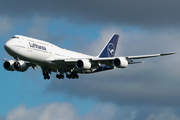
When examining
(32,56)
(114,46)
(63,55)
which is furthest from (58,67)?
(114,46)

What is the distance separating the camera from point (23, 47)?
53469mm

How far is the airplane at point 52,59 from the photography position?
176ft

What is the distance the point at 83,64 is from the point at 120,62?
583 cm

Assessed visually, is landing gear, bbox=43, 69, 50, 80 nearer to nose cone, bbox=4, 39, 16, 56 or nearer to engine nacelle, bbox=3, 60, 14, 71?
engine nacelle, bbox=3, 60, 14, 71

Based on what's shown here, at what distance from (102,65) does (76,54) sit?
5082mm

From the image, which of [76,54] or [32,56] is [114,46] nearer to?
[76,54]

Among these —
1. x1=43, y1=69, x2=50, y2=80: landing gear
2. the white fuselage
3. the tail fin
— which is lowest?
x1=43, y1=69, x2=50, y2=80: landing gear

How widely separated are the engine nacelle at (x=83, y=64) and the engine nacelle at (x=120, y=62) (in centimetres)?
417

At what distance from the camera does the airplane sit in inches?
2109

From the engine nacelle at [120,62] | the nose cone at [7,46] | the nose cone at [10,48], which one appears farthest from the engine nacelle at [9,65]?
the engine nacelle at [120,62]

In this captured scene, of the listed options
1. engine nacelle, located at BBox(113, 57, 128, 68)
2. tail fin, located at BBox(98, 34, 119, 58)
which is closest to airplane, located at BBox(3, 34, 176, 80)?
engine nacelle, located at BBox(113, 57, 128, 68)

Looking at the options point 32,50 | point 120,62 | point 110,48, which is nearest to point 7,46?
point 32,50

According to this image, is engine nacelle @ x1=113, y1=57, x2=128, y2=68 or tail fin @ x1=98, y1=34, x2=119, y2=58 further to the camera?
tail fin @ x1=98, y1=34, x2=119, y2=58

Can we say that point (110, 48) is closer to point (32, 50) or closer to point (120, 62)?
point (120, 62)
